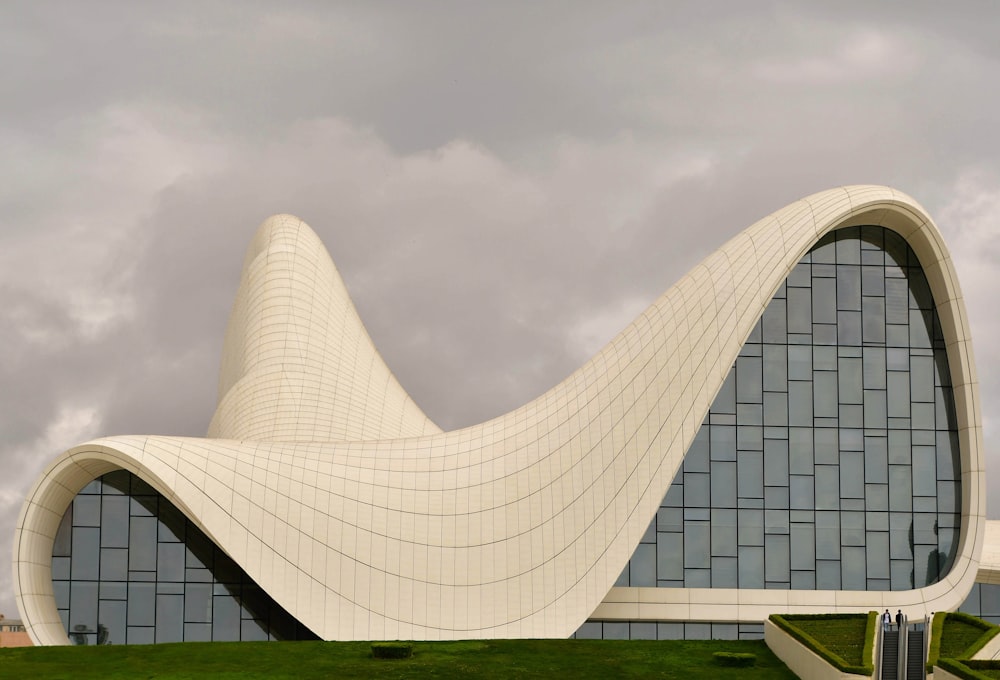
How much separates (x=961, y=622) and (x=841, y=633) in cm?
444

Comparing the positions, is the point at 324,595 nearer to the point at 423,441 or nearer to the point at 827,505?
the point at 423,441

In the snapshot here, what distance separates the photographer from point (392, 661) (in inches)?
1166

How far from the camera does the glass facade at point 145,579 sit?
3681 centimetres

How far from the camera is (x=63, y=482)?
3628cm

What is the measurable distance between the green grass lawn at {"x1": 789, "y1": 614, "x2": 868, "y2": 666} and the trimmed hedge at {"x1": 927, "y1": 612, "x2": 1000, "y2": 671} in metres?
1.55

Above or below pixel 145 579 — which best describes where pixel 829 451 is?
above

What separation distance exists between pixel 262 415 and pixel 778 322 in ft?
65.9

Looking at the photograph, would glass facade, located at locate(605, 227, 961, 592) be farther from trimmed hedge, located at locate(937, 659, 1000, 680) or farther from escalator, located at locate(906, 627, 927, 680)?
trimmed hedge, located at locate(937, 659, 1000, 680)

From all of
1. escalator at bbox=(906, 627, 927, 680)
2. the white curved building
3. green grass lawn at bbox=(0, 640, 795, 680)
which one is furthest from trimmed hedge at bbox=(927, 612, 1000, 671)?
the white curved building

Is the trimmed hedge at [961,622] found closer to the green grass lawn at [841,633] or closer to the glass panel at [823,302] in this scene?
the green grass lawn at [841,633]

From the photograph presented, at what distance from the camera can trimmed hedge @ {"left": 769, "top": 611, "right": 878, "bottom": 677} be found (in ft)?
86.2

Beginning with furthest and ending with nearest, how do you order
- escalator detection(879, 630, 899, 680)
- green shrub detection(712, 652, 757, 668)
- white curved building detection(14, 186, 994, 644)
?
1. white curved building detection(14, 186, 994, 644)
2. green shrub detection(712, 652, 757, 668)
3. escalator detection(879, 630, 899, 680)

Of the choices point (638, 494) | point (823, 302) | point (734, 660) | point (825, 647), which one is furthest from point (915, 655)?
point (823, 302)

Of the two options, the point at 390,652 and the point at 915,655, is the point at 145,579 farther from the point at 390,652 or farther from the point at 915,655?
the point at 915,655
